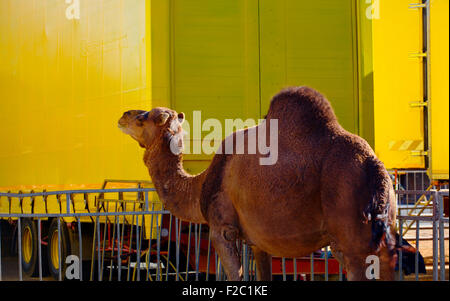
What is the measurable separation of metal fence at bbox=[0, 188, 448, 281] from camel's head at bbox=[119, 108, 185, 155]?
904mm

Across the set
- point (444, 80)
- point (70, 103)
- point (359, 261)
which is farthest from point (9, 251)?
point (359, 261)

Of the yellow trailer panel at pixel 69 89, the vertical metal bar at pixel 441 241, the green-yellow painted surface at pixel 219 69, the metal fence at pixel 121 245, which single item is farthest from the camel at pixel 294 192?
the yellow trailer panel at pixel 69 89

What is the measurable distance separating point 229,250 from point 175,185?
2.52 ft

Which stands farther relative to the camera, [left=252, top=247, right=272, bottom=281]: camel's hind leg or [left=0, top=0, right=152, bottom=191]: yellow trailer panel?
[left=0, top=0, right=152, bottom=191]: yellow trailer panel

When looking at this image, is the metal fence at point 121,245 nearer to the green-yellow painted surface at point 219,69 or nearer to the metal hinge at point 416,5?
the green-yellow painted surface at point 219,69

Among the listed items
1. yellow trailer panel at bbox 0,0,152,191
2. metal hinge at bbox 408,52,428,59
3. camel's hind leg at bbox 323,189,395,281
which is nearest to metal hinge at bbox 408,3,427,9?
metal hinge at bbox 408,52,428,59

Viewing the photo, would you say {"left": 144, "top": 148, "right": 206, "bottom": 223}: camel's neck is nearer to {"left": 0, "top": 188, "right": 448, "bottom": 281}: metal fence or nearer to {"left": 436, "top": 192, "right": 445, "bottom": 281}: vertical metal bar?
{"left": 0, "top": 188, "right": 448, "bottom": 281}: metal fence

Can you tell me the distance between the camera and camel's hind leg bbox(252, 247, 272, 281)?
571 centimetres

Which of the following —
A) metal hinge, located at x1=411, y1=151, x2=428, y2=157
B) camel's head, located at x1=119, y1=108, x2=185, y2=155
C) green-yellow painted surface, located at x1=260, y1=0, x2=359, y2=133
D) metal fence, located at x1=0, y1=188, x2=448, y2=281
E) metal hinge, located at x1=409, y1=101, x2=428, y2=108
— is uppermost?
green-yellow painted surface, located at x1=260, y1=0, x2=359, y2=133

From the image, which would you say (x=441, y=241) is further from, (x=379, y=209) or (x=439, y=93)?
(x=439, y=93)

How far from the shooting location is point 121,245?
8945mm

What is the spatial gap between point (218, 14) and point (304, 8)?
1039 mm

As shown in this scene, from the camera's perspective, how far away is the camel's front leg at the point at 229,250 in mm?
5332

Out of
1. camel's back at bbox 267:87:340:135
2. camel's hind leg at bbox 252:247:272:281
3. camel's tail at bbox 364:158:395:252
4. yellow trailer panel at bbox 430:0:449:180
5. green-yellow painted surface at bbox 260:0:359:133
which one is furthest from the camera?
yellow trailer panel at bbox 430:0:449:180
